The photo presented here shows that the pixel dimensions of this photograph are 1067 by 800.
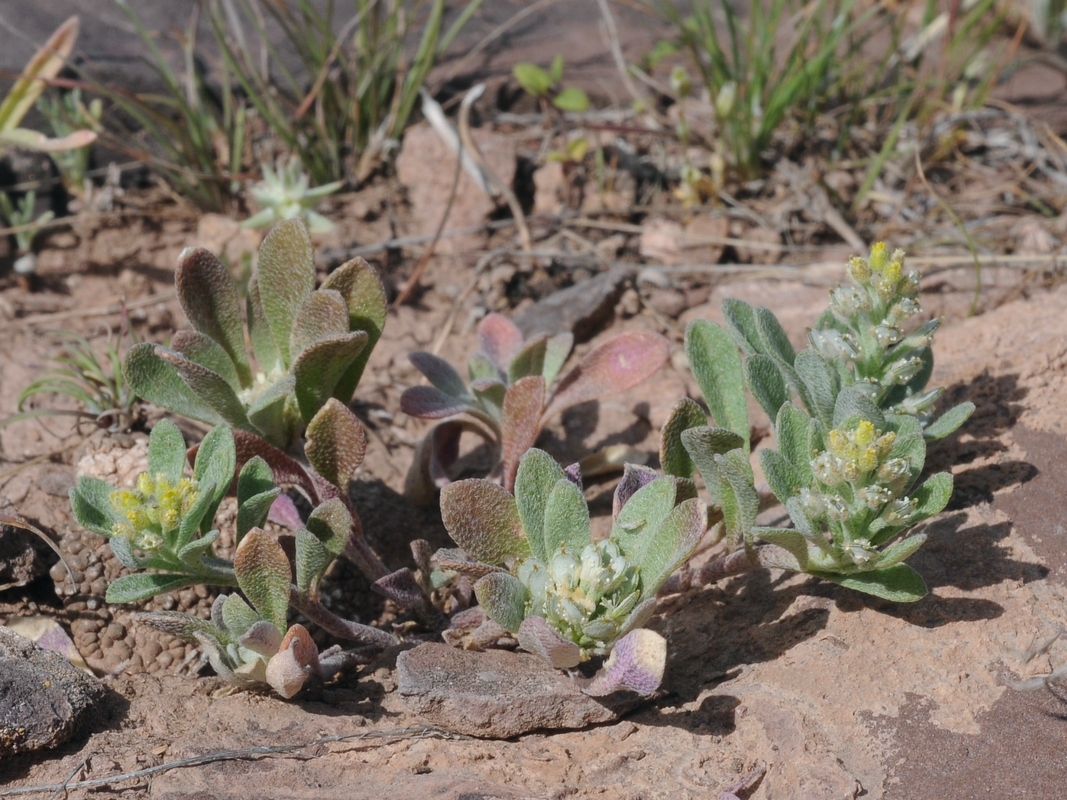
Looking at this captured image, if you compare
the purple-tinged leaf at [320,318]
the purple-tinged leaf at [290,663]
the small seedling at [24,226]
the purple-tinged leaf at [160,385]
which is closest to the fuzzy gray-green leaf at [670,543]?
the purple-tinged leaf at [290,663]

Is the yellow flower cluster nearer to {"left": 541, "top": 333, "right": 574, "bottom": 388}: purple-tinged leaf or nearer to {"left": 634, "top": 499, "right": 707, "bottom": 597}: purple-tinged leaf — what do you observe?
{"left": 634, "top": 499, "right": 707, "bottom": 597}: purple-tinged leaf

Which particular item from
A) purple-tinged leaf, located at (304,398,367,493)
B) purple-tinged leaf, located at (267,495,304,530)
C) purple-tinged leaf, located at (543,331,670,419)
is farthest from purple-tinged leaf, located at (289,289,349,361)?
purple-tinged leaf, located at (543,331,670,419)

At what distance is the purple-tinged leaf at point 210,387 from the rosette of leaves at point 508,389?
407 millimetres

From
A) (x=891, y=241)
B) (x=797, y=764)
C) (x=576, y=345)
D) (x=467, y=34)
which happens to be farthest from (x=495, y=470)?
(x=467, y=34)

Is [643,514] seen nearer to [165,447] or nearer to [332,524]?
[332,524]

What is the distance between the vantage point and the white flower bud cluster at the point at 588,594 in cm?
194

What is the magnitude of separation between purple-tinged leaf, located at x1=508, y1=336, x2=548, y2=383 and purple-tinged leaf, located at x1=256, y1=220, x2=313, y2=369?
57 cm

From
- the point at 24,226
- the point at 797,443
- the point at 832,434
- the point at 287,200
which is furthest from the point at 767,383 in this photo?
the point at 24,226

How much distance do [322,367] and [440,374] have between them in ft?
1.66

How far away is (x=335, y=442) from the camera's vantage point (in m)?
2.22

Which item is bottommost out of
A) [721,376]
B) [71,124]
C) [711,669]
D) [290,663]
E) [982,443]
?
[711,669]

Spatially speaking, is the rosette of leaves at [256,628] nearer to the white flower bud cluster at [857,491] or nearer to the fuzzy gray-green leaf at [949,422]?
the white flower bud cluster at [857,491]

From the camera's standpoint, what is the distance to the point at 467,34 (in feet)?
14.8

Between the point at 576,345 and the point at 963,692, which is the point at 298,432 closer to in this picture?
the point at 576,345
